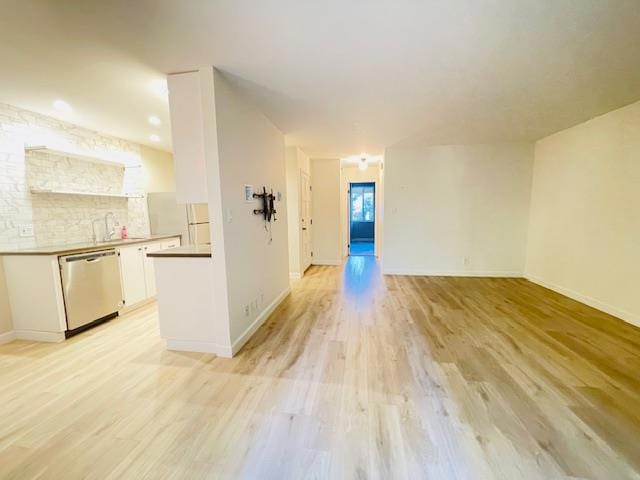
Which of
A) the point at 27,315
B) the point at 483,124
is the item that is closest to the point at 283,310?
the point at 27,315

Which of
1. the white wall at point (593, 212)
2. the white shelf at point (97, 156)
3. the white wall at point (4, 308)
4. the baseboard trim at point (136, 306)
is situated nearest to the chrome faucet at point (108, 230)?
the white shelf at point (97, 156)

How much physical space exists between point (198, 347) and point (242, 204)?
1.44 metres

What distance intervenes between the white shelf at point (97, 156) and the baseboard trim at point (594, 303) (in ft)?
22.3

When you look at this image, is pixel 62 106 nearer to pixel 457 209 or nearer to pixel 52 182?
pixel 52 182

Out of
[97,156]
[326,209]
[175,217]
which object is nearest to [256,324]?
[175,217]

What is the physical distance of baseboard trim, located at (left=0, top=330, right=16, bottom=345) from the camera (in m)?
2.63

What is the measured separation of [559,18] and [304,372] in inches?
118

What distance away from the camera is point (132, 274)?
11.2 feet

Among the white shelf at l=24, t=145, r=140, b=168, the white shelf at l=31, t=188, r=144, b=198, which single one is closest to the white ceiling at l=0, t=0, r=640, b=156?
the white shelf at l=24, t=145, r=140, b=168

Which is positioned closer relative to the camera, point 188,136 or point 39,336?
point 188,136

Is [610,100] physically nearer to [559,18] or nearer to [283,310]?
[559,18]

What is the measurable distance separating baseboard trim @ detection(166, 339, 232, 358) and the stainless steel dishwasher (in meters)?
1.20

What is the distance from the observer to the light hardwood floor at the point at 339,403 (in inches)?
52.7

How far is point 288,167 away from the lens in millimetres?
4961
